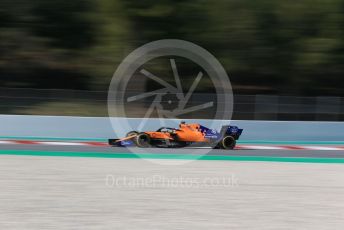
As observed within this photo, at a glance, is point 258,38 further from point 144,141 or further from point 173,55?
point 144,141

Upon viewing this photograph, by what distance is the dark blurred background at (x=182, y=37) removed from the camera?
18141mm

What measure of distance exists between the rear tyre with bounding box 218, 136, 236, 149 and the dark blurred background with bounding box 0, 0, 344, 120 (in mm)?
7260

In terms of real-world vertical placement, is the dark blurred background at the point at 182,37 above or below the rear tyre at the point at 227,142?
above

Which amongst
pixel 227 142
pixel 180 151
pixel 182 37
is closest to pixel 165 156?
pixel 180 151

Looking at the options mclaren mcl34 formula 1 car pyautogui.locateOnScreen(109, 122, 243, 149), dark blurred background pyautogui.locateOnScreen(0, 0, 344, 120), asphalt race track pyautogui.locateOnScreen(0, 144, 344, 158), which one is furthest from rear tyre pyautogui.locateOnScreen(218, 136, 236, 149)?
dark blurred background pyautogui.locateOnScreen(0, 0, 344, 120)

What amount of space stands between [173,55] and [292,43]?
4187 mm

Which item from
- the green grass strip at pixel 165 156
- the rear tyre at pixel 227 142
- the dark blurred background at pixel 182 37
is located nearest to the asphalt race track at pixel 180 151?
the rear tyre at pixel 227 142

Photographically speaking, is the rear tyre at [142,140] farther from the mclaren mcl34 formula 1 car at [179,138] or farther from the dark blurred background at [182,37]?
the dark blurred background at [182,37]

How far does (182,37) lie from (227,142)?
7.78 m

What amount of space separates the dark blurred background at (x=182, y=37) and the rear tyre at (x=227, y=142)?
23.8 ft

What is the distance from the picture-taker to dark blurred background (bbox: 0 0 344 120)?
59.5 feet

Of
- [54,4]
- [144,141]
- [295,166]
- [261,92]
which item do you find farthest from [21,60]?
[295,166]

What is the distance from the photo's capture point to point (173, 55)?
60.6 feet

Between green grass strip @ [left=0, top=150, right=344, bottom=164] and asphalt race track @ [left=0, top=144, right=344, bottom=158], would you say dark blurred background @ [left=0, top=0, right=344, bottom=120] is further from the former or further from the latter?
green grass strip @ [left=0, top=150, right=344, bottom=164]
